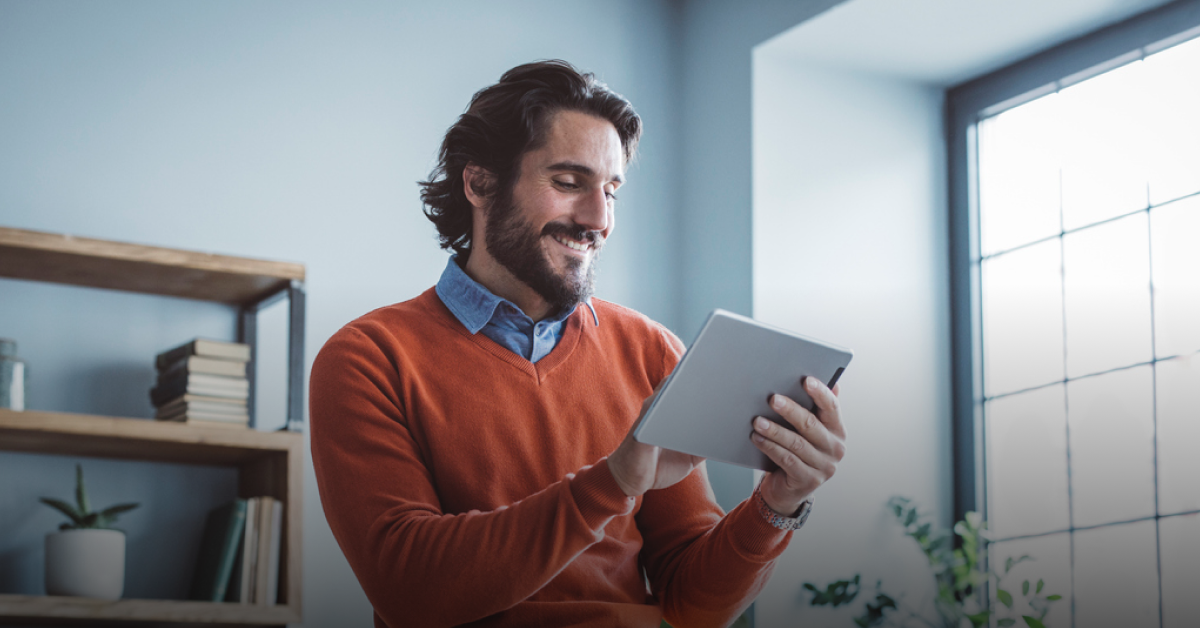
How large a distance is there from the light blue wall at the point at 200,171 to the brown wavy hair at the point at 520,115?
1.04 m

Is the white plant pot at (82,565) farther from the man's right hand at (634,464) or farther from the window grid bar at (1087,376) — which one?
the window grid bar at (1087,376)

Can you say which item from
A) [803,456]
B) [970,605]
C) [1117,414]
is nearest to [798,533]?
[970,605]

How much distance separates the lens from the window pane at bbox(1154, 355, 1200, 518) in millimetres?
A: 2527

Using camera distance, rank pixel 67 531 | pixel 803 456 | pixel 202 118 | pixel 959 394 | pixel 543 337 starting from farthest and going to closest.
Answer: pixel 959 394 → pixel 202 118 → pixel 67 531 → pixel 543 337 → pixel 803 456

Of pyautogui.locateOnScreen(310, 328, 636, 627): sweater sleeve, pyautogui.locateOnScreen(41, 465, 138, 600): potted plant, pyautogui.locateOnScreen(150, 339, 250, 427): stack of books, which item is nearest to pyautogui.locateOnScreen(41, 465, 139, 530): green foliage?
pyautogui.locateOnScreen(41, 465, 138, 600): potted plant

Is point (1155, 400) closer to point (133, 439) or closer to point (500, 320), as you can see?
point (500, 320)

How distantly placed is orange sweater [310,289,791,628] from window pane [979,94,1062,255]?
1722mm

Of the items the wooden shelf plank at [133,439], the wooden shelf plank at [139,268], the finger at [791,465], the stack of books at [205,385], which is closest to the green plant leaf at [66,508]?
the wooden shelf plank at [133,439]

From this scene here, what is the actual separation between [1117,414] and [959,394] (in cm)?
47

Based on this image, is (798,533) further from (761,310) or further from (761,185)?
(761,185)

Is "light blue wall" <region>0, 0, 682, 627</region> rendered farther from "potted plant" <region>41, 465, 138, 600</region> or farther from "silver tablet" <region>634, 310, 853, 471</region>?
"silver tablet" <region>634, 310, 853, 471</region>

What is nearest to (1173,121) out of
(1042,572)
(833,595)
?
(1042,572)

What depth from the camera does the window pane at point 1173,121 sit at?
260 centimetres

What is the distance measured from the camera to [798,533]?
2.82 metres
